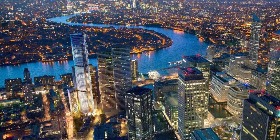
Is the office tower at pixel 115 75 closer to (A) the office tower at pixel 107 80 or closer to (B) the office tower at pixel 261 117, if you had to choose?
(A) the office tower at pixel 107 80

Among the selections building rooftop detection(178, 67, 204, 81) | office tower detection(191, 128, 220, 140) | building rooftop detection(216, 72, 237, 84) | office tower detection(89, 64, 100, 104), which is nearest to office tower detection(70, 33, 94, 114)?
office tower detection(89, 64, 100, 104)

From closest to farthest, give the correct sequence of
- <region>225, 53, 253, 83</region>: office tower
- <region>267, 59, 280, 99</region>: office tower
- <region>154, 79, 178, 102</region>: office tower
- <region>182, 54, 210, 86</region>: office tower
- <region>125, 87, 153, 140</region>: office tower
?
1. <region>125, 87, 153, 140</region>: office tower
2. <region>267, 59, 280, 99</region>: office tower
3. <region>154, 79, 178, 102</region>: office tower
4. <region>182, 54, 210, 86</region>: office tower
5. <region>225, 53, 253, 83</region>: office tower

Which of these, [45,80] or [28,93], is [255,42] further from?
[28,93]

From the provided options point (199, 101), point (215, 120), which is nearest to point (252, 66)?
point (215, 120)

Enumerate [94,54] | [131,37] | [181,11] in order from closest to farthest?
[94,54] < [131,37] < [181,11]

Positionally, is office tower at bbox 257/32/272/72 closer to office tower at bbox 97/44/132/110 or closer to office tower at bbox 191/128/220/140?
office tower at bbox 97/44/132/110

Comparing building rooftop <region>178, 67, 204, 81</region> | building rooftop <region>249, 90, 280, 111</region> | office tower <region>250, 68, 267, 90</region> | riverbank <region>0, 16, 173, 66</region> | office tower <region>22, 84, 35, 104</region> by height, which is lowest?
office tower <region>22, 84, 35, 104</region>

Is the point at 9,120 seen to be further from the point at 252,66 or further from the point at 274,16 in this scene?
the point at 274,16
